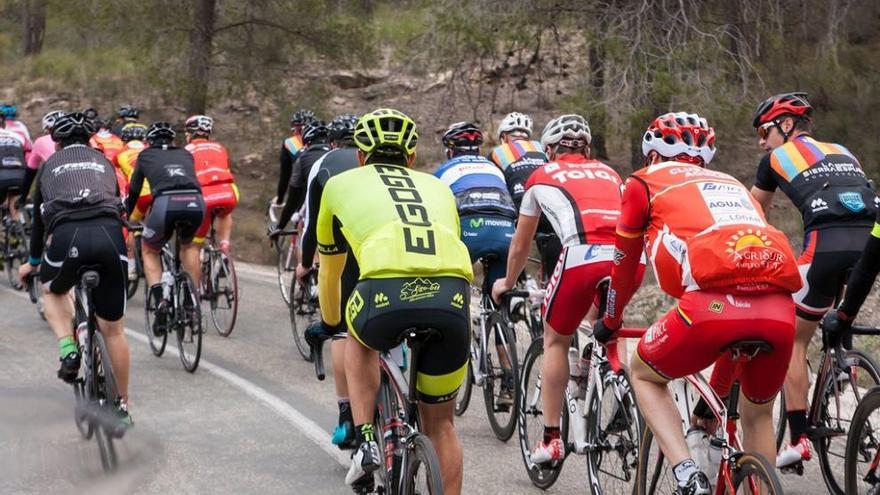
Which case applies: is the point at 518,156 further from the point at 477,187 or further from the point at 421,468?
the point at 421,468

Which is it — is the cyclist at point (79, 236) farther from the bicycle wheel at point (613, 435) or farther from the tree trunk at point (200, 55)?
the tree trunk at point (200, 55)

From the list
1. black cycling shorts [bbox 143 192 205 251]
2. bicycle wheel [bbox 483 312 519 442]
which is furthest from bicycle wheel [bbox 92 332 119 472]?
black cycling shorts [bbox 143 192 205 251]

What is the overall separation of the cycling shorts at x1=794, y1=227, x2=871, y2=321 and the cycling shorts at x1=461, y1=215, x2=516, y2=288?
247 centimetres

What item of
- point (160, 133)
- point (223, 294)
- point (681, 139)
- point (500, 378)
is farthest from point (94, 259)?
point (223, 294)

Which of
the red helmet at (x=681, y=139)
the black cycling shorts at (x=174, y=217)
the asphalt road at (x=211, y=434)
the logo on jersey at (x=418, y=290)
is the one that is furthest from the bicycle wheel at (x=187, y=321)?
the red helmet at (x=681, y=139)

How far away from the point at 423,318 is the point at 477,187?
3.87 meters

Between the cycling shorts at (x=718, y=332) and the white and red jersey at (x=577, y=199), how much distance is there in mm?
1790

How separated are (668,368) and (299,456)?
3731mm

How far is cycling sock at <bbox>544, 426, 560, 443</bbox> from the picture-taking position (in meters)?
7.02

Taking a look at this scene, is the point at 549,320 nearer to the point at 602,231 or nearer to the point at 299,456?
the point at 602,231

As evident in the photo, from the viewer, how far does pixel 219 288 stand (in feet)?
42.5

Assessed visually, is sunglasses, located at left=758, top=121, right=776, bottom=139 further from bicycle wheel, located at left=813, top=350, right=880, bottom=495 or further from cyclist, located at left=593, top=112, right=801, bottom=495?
cyclist, located at left=593, top=112, right=801, bottom=495

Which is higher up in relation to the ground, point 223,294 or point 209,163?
point 209,163

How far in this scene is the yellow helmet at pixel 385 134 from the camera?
19.3 feet
